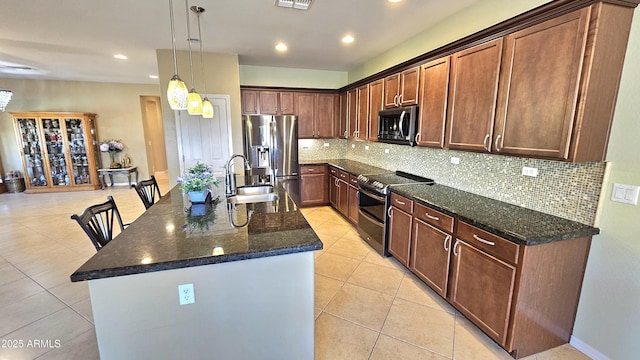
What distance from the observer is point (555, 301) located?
186cm

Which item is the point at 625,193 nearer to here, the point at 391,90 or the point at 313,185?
the point at 391,90

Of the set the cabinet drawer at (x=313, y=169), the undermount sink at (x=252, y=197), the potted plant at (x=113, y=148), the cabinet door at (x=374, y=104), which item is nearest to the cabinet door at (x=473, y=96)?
the cabinet door at (x=374, y=104)

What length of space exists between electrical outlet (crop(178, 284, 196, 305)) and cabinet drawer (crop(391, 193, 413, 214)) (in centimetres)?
207

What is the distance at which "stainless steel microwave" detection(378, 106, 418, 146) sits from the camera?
120 inches

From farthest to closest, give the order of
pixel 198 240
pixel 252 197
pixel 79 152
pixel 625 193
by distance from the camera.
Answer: pixel 79 152
pixel 252 197
pixel 625 193
pixel 198 240

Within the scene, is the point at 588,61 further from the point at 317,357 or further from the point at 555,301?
the point at 317,357

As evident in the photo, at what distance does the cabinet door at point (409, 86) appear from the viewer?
3.00 m

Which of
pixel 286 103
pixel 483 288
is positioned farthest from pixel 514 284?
pixel 286 103

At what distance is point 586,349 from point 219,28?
448 centimetres

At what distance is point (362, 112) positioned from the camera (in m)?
4.31

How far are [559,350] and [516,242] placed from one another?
1000mm

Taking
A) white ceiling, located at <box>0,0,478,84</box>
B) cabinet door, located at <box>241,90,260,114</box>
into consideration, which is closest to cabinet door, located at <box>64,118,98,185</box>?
white ceiling, located at <box>0,0,478,84</box>

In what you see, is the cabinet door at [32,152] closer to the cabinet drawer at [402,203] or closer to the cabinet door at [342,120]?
the cabinet door at [342,120]

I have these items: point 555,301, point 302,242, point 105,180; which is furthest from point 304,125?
point 105,180
